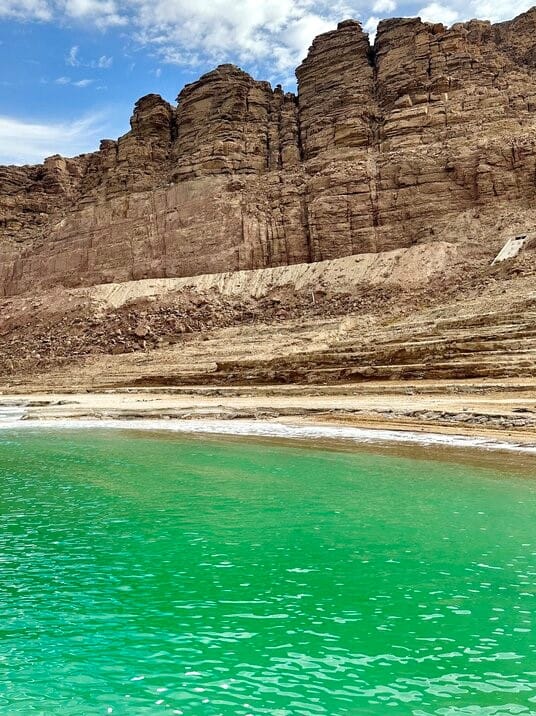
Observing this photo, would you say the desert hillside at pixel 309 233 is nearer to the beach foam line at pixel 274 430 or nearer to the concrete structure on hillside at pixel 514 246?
the concrete structure on hillside at pixel 514 246

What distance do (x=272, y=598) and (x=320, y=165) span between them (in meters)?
58.2

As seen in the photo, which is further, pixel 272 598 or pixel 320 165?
pixel 320 165

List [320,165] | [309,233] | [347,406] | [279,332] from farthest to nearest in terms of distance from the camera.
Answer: [320,165] < [309,233] < [279,332] < [347,406]

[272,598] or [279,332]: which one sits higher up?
[279,332]

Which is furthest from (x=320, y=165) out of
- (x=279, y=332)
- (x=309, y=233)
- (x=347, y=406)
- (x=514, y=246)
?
(x=347, y=406)

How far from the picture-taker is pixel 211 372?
35.9 meters

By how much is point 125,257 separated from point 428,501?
58513 mm

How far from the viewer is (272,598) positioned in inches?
271

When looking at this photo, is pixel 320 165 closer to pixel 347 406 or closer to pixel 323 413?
pixel 347 406

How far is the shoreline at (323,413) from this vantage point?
1942cm

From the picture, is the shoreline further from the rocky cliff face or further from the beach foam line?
the rocky cliff face

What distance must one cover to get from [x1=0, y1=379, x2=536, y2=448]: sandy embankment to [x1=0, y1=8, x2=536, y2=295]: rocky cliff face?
83.9ft

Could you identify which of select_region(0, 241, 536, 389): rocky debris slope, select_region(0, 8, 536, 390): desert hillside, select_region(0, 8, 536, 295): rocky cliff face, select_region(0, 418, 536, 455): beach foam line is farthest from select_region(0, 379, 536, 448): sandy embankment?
select_region(0, 8, 536, 295): rocky cliff face

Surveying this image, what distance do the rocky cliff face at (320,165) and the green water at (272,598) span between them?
41827 mm
